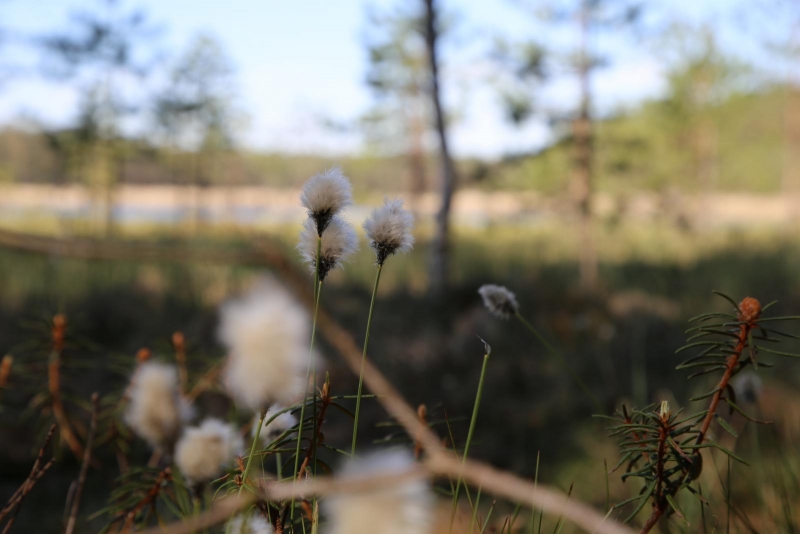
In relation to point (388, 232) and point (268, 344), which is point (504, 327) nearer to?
point (388, 232)

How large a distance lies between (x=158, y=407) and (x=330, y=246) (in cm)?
40

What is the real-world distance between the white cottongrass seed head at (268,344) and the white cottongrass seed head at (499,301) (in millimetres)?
409

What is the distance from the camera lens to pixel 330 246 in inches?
21.2

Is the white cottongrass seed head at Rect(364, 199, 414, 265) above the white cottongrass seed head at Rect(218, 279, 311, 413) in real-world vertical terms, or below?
above

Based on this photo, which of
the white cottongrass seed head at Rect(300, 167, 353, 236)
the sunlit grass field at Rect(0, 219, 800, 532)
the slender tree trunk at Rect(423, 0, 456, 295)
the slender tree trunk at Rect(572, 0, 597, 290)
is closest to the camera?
the white cottongrass seed head at Rect(300, 167, 353, 236)

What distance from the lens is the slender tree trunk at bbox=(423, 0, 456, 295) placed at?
6719 mm

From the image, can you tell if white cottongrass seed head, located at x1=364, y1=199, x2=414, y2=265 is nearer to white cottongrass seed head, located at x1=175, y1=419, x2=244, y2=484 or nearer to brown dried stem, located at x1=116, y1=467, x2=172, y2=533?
white cottongrass seed head, located at x1=175, y1=419, x2=244, y2=484

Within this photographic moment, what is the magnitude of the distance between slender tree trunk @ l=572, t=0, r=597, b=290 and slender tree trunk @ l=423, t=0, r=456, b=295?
98.6 inches

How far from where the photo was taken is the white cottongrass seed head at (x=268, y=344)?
429mm

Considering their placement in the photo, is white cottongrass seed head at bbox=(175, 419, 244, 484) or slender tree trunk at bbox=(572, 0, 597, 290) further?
slender tree trunk at bbox=(572, 0, 597, 290)

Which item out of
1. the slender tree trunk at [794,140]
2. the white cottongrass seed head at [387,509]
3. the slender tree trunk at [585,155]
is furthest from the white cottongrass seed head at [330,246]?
the slender tree trunk at [794,140]

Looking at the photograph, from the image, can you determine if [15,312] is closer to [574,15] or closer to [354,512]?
[354,512]

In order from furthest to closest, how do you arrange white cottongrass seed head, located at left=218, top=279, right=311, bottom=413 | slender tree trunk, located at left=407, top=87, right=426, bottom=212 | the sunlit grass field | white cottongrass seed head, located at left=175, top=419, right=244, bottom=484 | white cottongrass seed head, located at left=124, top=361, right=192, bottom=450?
slender tree trunk, located at left=407, top=87, right=426, bottom=212 → the sunlit grass field → white cottongrass seed head, located at left=124, top=361, right=192, bottom=450 → white cottongrass seed head, located at left=175, top=419, right=244, bottom=484 → white cottongrass seed head, located at left=218, top=279, right=311, bottom=413

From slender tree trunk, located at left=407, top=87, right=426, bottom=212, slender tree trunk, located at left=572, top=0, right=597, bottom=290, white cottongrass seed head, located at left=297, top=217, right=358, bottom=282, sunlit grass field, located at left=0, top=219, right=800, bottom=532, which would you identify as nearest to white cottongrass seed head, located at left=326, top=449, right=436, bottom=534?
white cottongrass seed head, located at left=297, top=217, right=358, bottom=282
